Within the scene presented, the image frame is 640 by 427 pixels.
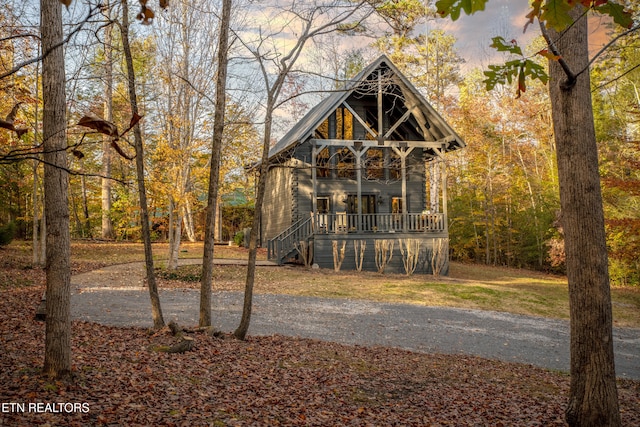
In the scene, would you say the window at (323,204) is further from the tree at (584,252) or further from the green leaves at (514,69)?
the green leaves at (514,69)

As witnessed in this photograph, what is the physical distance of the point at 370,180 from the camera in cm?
2270

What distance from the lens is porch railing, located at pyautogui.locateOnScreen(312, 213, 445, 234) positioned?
20.2 meters

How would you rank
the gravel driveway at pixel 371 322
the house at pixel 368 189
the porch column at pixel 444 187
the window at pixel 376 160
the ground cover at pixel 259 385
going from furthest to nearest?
the window at pixel 376 160 → the porch column at pixel 444 187 → the house at pixel 368 189 → the gravel driveway at pixel 371 322 → the ground cover at pixel 259 385

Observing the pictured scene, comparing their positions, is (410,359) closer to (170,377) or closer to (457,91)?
(170,377)

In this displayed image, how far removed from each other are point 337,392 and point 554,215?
23.9 m

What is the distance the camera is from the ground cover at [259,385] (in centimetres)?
461

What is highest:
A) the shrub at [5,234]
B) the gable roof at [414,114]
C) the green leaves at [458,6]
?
the gable roof at [414,114]

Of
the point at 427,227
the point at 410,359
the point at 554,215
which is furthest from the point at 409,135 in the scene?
the point at 410,359

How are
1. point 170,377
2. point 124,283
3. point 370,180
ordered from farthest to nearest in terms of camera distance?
1. point 370,180
2. point 124,283
3. point 170,377

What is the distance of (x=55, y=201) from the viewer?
472 centimetres

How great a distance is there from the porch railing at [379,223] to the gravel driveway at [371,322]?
6674mm

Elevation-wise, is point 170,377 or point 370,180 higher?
point 370,180

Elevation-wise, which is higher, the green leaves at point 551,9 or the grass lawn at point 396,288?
the green leaves at point 551,9

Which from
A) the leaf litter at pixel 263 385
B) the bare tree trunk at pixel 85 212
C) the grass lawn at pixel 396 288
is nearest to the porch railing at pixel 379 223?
the grass lawn at pixel 396 288
